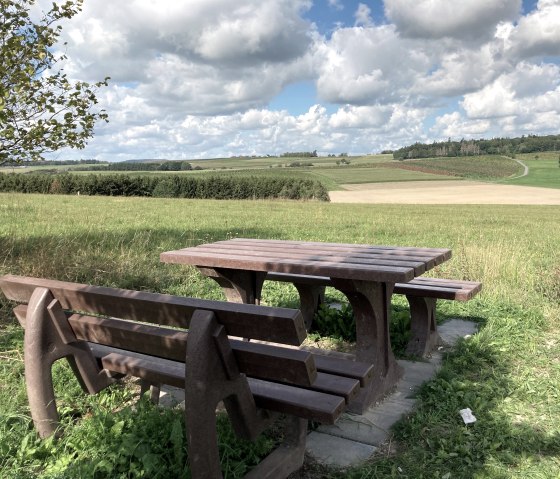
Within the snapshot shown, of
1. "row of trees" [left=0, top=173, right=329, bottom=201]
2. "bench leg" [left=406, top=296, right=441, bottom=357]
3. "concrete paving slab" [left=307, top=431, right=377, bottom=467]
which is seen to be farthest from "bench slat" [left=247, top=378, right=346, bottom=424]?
"row of trees" [left=0, top=173, right=329, bottom=201]

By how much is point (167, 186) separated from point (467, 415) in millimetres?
48579

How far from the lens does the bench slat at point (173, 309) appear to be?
6.06 ft

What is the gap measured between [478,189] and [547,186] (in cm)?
1072

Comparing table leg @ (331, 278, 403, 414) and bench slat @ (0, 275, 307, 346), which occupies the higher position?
bench slat @ (0, 275, 307, 346)

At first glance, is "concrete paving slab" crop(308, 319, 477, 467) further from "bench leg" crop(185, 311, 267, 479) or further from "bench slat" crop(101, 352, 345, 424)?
"bench leg" crop(185, 311, 267, 479)

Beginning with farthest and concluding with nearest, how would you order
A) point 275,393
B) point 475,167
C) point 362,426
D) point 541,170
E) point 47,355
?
point 475,167
point 541,170
point 362,426
point 47,355
point 275,393

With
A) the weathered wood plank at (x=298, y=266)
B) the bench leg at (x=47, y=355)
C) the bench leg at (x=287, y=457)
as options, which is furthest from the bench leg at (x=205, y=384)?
the weathered wood plank at (x=298, y=266)

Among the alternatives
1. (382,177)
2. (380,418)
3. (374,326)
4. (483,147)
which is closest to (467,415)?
(380,418)

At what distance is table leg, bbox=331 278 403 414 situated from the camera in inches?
134

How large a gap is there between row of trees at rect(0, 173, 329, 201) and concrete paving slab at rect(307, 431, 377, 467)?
145 ft

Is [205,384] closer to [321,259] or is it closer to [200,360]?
[200,360]

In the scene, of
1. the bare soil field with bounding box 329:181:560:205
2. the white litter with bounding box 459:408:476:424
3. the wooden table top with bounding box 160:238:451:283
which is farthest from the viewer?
the bare soil field with bounding box 329:181:560:205

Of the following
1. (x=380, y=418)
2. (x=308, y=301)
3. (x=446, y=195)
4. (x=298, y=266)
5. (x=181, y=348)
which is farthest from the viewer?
(x=446, y=195)

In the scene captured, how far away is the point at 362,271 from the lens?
125 inches
